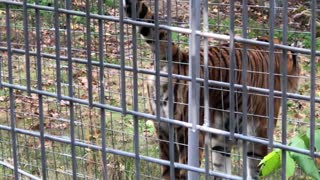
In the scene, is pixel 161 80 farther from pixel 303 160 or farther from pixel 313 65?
pixel 313 65

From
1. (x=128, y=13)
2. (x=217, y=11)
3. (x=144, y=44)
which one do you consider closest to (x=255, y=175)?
(x=144, y=44)

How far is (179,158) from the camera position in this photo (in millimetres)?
5223

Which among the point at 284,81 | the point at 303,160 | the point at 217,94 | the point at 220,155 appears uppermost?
the point at 284,81

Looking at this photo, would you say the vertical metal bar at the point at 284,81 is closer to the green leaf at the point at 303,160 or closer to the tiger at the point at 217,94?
the green leaf at the point at 303,160

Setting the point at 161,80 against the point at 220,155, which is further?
the point at 220,155

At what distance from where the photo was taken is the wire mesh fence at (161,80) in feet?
9.22

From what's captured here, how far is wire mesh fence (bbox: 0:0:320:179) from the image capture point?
281 cm

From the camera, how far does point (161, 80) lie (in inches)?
202

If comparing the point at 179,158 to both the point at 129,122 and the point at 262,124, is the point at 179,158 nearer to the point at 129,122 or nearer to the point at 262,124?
the point at 262,124

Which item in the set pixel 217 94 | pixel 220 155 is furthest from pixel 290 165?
pixel 220 155

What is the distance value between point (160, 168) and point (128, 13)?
2.16 m

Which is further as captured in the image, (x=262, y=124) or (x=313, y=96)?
(x=262, y=124)

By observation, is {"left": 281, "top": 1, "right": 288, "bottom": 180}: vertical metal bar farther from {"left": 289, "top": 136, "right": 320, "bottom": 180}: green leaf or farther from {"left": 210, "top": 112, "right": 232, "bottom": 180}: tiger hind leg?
{"left": 210, "top": 112, "right": 232, "bottom": 180}: tiger hind leg

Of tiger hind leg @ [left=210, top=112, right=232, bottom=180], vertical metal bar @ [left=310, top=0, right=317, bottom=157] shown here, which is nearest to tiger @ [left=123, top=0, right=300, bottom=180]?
tiger hind leg @ [left=210, top=112, right=232, bottom=180]
